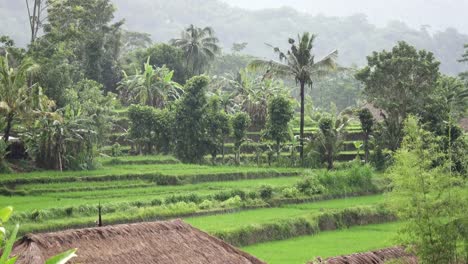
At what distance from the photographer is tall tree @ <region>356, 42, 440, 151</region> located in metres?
25.0

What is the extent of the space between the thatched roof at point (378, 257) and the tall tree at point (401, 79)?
13276mm

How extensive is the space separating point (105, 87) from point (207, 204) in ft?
73.3

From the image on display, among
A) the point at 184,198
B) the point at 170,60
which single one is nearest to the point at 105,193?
the point at 184,198

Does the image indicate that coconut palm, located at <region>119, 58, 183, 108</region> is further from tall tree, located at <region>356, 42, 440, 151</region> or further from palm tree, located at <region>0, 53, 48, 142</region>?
palm tree, located at <region>0, 53, 48, 142</region>

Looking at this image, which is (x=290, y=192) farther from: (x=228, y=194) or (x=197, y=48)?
(x=197, y=48)

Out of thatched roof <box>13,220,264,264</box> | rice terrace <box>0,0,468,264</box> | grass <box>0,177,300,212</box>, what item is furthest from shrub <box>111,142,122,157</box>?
thatched roof <box>13,220,264,264</box>

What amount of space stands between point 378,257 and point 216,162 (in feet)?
51.5

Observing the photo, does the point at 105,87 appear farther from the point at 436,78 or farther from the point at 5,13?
the point at 5,13

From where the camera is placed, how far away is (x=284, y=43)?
115312 mm

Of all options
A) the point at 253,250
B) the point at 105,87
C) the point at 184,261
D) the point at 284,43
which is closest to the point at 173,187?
the point at 253,250

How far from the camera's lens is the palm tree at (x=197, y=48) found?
128ft

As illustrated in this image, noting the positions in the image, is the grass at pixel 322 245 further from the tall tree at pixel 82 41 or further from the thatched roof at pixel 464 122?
the thatched roof at pixel 464 122

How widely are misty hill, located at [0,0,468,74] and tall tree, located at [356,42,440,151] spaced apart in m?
80.1

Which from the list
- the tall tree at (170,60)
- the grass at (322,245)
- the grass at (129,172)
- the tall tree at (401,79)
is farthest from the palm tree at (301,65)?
the tall tree at (170,60)
